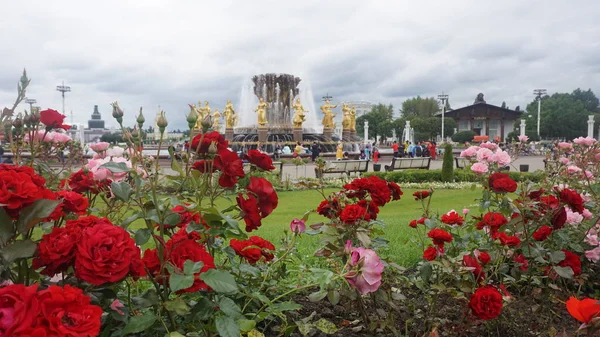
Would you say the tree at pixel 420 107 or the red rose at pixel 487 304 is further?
the tree at pixel 420 107

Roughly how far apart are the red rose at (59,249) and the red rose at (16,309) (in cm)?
19

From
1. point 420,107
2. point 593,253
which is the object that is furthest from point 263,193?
point 420,107

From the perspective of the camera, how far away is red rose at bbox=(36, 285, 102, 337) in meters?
0.95

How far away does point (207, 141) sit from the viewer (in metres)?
1.57

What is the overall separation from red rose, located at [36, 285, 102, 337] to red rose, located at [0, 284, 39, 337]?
0.03m

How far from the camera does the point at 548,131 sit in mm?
67688

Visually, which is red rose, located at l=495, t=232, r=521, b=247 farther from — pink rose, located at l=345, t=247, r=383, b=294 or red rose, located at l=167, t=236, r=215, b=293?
red rose, located at l=167, t=236, r=215, b=293

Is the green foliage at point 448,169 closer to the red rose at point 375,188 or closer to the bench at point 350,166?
the bench at point 350,166

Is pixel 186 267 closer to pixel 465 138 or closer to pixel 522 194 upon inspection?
pixel 522 194

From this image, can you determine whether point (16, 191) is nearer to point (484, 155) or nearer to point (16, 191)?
point (16, 191)

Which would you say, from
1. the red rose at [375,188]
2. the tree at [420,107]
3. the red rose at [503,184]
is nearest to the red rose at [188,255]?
the red rose at [375,188]

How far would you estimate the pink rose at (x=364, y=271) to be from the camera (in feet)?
5.21

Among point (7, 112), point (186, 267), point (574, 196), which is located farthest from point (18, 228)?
point (574, 196)

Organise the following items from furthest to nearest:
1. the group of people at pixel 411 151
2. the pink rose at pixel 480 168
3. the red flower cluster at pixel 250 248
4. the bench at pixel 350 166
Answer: the group of people at pixel 411 151 → the bench at pixel 350 166 → the pink rose at pixel 480 168 → the red flower cluster at pixel 250 248
